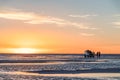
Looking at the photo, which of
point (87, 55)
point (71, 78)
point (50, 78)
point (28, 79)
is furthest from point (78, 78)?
point (87, 55)

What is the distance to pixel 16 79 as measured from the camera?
32500 millimetres

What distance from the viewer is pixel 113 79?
32812mm

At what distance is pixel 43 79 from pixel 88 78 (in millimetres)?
4424

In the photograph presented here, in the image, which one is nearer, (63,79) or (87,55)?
(63,79)

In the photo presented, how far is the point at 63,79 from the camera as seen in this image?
3297cm

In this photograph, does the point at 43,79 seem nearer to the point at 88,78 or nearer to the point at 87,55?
the point at 88,78

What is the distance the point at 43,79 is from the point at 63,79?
6.26ft

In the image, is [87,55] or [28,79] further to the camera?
[87,55]

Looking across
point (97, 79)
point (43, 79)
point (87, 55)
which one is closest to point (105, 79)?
point (97, 79)

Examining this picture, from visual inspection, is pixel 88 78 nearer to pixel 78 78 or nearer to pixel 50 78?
pixel 78 78

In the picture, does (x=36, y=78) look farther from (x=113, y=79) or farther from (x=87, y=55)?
(x=87, y=55)

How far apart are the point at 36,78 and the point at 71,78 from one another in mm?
3422

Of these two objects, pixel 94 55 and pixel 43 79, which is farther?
pixel 94 55

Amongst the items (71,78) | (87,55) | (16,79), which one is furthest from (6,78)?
(87,55)
